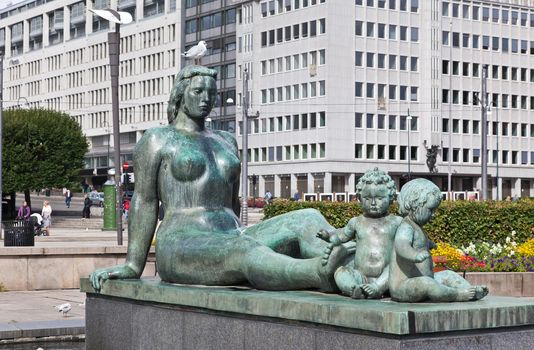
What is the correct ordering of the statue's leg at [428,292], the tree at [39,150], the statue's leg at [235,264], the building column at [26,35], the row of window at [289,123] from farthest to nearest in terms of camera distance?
the building column at [26,35] → the row of window at [289,123] → the tree at [39,150] → the statue's leg at [235,264] → the statue's leg at [428,292]

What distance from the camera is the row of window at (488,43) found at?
9816cm

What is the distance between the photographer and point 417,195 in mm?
5836

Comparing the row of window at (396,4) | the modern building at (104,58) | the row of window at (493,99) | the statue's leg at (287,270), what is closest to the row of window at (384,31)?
the row of window at (396,4)

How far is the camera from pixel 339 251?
616 centimetres

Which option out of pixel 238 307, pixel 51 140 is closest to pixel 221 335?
pixel 238 307

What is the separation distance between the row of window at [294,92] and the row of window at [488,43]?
1283 cm

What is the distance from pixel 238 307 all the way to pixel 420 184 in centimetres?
132

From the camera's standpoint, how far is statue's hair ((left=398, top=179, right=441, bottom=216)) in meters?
5.80

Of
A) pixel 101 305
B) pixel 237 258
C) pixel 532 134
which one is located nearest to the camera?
pixel 237 258

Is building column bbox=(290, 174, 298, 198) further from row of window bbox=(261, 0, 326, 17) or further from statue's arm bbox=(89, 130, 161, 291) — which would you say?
statue's arm bbox=(89, 130, 161, 291)

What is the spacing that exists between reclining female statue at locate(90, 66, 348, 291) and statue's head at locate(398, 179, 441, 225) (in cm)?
111

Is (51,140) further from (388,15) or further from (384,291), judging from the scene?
(384,291)

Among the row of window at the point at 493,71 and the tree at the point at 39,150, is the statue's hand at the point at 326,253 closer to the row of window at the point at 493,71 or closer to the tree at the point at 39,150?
the tree at the point at 39,150

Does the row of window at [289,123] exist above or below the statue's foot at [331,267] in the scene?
above
